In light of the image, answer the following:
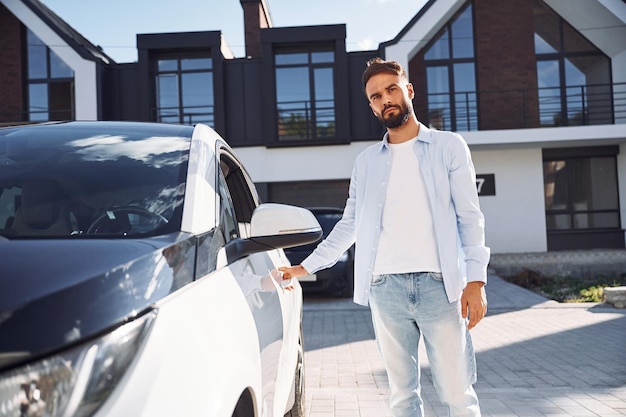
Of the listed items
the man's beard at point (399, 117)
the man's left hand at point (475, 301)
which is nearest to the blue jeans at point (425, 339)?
the man's left hand at point (475, 301)

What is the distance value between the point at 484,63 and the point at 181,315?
57.7 feet

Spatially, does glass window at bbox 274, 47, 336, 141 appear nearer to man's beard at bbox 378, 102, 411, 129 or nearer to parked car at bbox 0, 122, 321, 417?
parked car at bbox 0, 122, 321, 417

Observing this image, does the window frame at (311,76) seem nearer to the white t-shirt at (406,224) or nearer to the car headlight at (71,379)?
the white t-shirt at (406,224)

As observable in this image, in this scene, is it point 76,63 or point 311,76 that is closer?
point 76,63

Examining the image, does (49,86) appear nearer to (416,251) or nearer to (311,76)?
(311,76)

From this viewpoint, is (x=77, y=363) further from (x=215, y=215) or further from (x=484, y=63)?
(x=484, y=63)

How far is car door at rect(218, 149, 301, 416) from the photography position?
2.03 meters

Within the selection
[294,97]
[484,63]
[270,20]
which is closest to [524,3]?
[484,63]

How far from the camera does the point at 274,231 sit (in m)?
2.13

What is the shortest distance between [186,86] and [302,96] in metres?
3.44

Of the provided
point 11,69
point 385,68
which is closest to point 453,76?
point 11,69

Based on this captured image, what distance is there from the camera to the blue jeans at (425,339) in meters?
2.49

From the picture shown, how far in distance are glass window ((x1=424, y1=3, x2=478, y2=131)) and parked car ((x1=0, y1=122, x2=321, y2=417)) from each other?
15.0 m

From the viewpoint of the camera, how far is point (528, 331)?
7.38m
